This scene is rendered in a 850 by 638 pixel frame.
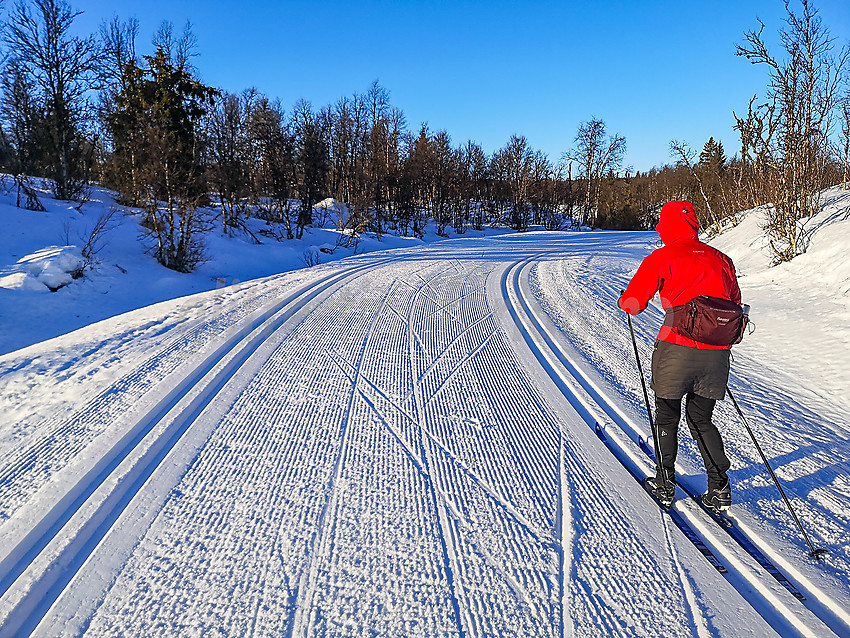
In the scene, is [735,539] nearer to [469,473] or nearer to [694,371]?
[694,371]

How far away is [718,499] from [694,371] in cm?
83

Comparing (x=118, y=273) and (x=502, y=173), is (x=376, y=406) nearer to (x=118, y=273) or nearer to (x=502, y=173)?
(x=118, y=273)

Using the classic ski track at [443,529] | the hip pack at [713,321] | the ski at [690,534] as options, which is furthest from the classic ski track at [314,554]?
the hip pack at [713,321]

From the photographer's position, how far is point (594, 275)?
477 inches

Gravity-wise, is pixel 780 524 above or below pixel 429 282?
below

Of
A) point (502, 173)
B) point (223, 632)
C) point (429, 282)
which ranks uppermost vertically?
point (502, 173)

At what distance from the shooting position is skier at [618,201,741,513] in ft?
9.36

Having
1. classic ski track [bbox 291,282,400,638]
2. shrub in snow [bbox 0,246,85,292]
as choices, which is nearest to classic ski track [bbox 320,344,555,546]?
classic ski track [bbox 291,282,400,638]

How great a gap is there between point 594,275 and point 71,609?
11914 millimetres

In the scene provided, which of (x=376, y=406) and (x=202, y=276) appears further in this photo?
(x=202, y=276)

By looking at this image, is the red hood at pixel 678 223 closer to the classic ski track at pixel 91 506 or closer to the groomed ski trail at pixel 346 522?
the groomed ski trail at pixel 346 522

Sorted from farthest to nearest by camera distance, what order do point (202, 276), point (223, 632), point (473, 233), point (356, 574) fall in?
point (473, 233) < point (202, 276) < point (356, 574) < point (223, 632)

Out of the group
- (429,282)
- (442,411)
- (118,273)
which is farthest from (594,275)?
(118,273)

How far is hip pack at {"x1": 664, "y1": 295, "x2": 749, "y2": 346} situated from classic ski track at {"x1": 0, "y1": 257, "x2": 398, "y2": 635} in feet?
12.1
